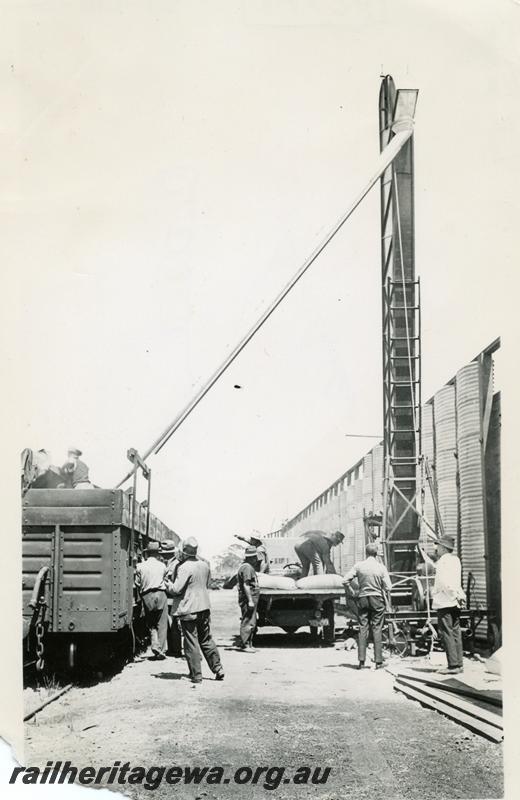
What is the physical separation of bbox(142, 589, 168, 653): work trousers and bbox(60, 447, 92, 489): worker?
2.07m

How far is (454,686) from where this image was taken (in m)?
6.89

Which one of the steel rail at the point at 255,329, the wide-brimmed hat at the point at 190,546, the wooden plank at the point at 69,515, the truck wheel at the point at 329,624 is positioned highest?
the steel rail at the point at 255,329

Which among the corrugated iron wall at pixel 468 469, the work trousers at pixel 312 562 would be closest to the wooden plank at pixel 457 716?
the corrugated iron wall at pixel 468 469

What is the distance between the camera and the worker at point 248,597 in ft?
34.7

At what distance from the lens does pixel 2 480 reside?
6.44 m

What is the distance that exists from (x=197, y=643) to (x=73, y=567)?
5.11 ft

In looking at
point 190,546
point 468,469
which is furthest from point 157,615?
point 468,469

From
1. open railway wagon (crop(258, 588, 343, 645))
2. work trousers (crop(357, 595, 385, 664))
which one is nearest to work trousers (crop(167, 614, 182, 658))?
open railway wagon (crop(258, 588, 343, 645))

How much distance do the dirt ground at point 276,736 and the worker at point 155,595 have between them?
163 centimetres

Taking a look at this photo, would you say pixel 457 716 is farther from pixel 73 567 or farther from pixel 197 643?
pixel 73 567

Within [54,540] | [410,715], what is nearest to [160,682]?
[54,540]

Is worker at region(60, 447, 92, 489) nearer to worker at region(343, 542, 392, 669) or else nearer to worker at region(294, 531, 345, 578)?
worker at region(343, 542, 392, 669)

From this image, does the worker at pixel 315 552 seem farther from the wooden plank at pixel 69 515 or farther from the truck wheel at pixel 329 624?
the wooden plank at pixel 69 515

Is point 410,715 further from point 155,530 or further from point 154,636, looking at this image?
point 155,530
